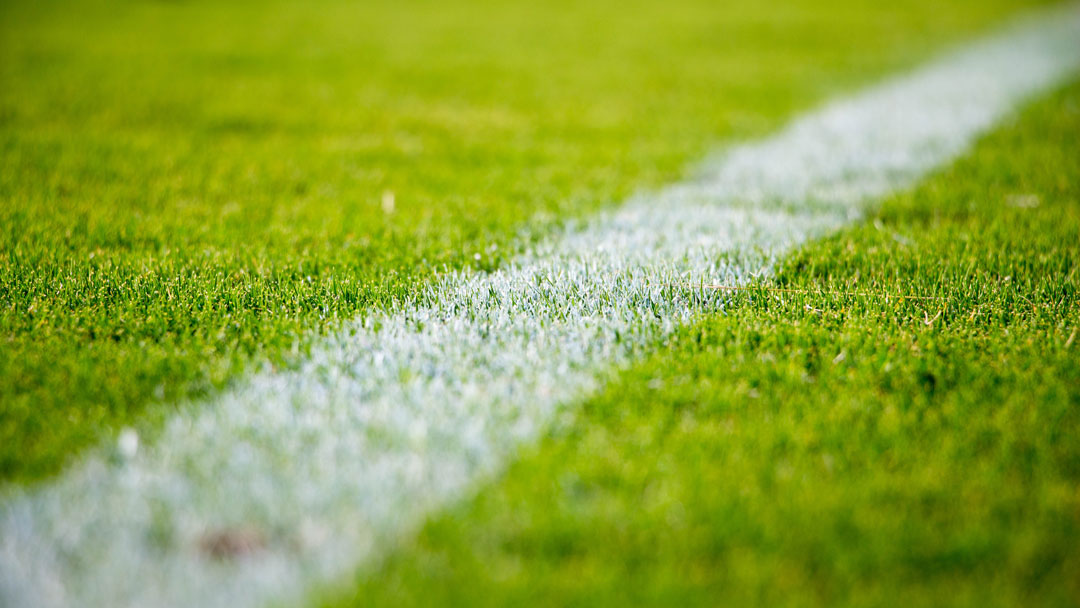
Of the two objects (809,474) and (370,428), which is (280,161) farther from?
A: (809,474)

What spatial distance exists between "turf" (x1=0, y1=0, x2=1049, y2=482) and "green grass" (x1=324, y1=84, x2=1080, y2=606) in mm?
964

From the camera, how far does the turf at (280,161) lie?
229 cm

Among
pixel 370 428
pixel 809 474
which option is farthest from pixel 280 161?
pixel 809 474

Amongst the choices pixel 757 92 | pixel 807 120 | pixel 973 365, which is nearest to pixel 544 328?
pixel 973 365

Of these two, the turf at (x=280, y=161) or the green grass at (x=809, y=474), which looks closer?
the green grass at (x=809, y=474)

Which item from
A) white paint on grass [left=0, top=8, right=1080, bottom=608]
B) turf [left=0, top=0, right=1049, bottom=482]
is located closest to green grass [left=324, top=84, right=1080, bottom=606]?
white paint on grass [left=0, top=8, right=1080, bottom=608]

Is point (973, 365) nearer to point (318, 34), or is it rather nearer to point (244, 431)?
point (244, 431)

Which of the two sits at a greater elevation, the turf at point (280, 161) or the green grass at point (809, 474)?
the turf at point (280, 161)

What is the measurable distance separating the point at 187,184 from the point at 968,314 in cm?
346

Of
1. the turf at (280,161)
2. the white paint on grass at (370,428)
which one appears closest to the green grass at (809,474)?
the white paint on grass at (370,428)

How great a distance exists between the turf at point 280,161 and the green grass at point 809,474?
3.16 feet

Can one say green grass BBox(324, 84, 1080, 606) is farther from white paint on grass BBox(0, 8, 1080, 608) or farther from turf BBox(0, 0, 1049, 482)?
turf BBox(0, 0, 1049, 482)

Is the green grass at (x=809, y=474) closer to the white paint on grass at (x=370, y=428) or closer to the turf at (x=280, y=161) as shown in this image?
the white paint on grass at (x=370, y=428)

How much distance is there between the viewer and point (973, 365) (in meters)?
2.15
